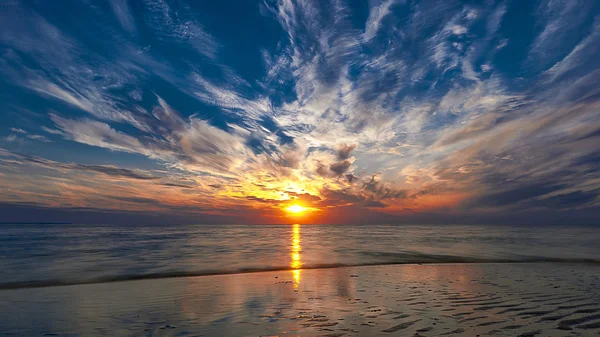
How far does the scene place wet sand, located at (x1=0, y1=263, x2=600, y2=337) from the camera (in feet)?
24.3

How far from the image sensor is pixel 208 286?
44.8ft

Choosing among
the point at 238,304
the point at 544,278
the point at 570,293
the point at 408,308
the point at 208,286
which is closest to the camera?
the point at 408,308

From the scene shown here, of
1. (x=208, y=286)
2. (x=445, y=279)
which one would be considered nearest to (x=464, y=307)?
(x=445, y=279)

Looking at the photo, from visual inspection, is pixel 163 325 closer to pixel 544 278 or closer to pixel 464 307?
pixel 464 307

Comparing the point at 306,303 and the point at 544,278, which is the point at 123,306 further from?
the point at 544,278

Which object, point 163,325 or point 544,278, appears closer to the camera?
point 163,325

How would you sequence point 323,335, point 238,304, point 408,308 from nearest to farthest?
point 323,335, point 408,308, point 238,304

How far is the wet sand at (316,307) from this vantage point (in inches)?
292

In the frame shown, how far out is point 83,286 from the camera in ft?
46.5

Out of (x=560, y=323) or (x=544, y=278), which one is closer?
(x=560, y=323)

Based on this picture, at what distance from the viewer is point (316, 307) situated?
9500 mm

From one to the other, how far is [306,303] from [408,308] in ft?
10.6

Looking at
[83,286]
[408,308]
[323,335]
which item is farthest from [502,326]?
[83,286]

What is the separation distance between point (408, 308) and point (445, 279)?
692cm
